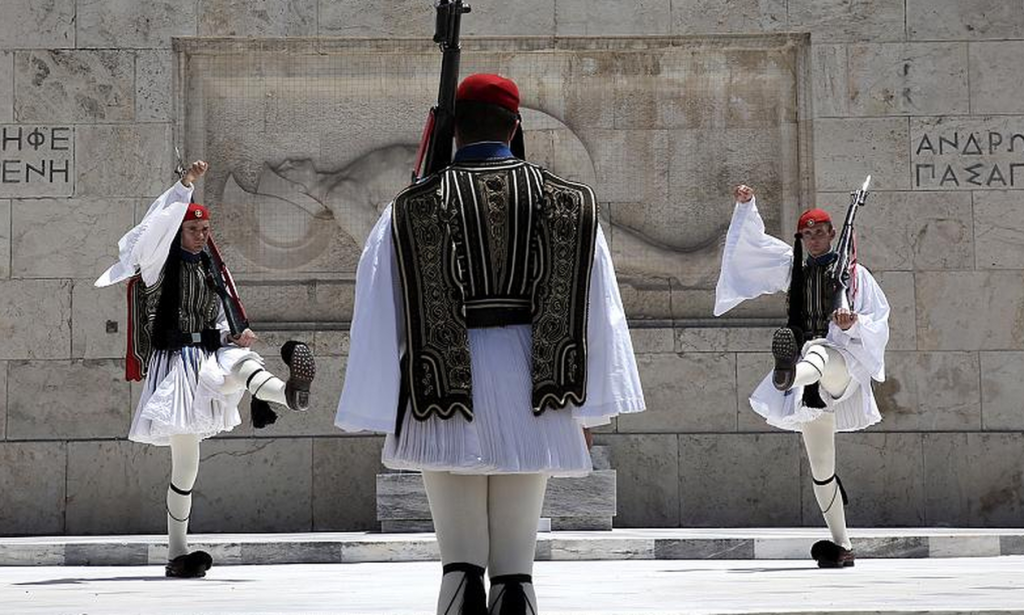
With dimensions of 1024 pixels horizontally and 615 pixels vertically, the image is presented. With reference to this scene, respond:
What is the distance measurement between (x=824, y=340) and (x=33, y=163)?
6.58 metres

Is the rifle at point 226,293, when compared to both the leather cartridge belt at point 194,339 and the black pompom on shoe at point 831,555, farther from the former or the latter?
the black pompom on shoe at point 831,555

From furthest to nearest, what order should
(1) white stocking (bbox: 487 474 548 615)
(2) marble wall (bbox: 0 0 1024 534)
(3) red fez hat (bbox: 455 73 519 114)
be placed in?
(2) marble wall (bbox: 0 0 1024 534)
(3) red fez hat (bbox: 455 73 519 114)
(1) white stocking (bbox: 487 474 548 615)

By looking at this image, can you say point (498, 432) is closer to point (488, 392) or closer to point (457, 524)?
point (488, 392)

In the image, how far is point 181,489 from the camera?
386 inches

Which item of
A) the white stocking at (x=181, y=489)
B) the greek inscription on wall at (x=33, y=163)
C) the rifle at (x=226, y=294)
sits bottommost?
the white stocking at (x=181, y=489)

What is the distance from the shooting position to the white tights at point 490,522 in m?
5.45

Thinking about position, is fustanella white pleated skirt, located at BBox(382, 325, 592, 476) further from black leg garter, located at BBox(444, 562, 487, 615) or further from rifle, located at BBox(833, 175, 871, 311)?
rifle, located at BBox(833, 175, 871, 311)

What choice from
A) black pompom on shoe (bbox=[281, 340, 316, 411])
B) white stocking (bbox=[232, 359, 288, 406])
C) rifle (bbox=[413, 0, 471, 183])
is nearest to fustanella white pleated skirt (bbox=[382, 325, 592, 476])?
rifle (bbox=[413, 0, 471, 183])

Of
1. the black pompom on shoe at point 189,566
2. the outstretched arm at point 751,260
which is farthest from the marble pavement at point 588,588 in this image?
the outstretched arm at point 751,260

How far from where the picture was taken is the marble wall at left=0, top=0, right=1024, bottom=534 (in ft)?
44.4

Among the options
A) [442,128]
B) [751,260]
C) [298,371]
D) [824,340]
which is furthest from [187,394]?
[442,128]

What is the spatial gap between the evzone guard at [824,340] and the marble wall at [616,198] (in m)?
3.19

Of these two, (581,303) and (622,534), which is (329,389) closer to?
(622,534)

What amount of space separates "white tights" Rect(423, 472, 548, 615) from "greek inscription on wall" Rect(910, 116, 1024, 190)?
29.7 ft
